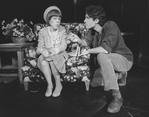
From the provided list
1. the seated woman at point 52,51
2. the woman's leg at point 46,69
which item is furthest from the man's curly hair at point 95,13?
the woman's leg at point 46,69

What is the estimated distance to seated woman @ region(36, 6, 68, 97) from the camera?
1847 millimetres

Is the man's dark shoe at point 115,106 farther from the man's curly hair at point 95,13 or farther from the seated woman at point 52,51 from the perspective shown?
the man's curly hair at point 95,13

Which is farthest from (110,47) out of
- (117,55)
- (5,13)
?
(5,13)

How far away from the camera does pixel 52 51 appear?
188cm

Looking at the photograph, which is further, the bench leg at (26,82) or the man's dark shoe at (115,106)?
the bench leg at (26,82)

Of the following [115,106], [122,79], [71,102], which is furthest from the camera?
[122,79]

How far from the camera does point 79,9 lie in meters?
4.56

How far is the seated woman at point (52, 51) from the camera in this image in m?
1.85

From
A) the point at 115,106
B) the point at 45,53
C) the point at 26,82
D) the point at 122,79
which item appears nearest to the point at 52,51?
the point at 45,53

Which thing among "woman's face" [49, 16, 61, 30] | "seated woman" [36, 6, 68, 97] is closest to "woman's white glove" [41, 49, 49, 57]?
"seated woman" [36, 6, 68, 97]

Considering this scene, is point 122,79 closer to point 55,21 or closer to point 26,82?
point 55,21

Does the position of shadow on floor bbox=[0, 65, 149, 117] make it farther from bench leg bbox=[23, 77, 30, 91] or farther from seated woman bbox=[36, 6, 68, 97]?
seated woman bbox=[36, 6, 68, 97]

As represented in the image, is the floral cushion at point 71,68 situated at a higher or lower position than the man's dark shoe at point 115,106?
higher

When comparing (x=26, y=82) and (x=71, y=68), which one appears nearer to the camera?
(x=71, y=68)
